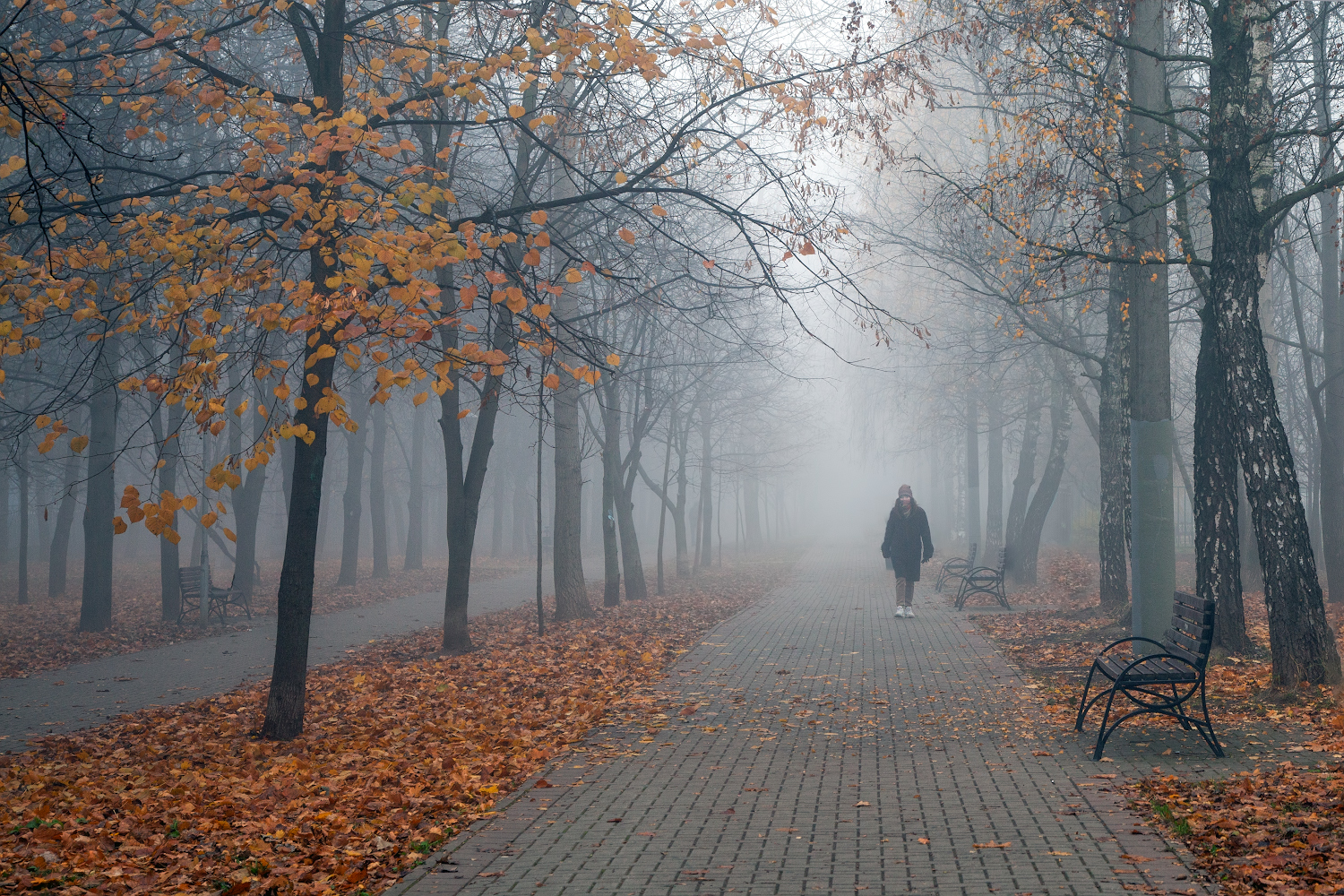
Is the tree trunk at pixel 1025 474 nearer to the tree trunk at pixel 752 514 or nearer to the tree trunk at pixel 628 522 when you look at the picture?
the tree trunk at pixel 628 522

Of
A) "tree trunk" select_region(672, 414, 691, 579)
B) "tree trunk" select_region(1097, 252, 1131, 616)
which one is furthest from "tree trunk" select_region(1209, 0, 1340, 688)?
"tree trunk" select_region(672, 414, 691, 579)

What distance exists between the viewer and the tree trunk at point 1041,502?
72.0 ft

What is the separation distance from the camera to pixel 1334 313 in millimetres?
15664

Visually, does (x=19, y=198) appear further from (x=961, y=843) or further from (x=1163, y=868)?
(x=1163, y=868)

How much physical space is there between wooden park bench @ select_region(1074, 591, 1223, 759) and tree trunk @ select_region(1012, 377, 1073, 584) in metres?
14.6

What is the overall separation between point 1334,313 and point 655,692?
1259 cm

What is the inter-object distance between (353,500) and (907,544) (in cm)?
1598

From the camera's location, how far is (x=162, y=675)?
12047 millimetres

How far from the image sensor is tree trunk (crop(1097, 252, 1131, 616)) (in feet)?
43.9

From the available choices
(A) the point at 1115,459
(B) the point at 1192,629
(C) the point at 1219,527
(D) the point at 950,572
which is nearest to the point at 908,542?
(A) the point at 1115,459

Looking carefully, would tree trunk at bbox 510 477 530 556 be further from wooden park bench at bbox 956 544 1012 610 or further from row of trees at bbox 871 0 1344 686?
row of trees at bbox 871 0 1344 686

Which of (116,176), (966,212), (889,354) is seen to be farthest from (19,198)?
(889,354)

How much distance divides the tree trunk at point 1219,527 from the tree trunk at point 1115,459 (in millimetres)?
3026

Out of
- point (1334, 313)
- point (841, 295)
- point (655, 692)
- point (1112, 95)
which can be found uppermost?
point (1112, 95)
